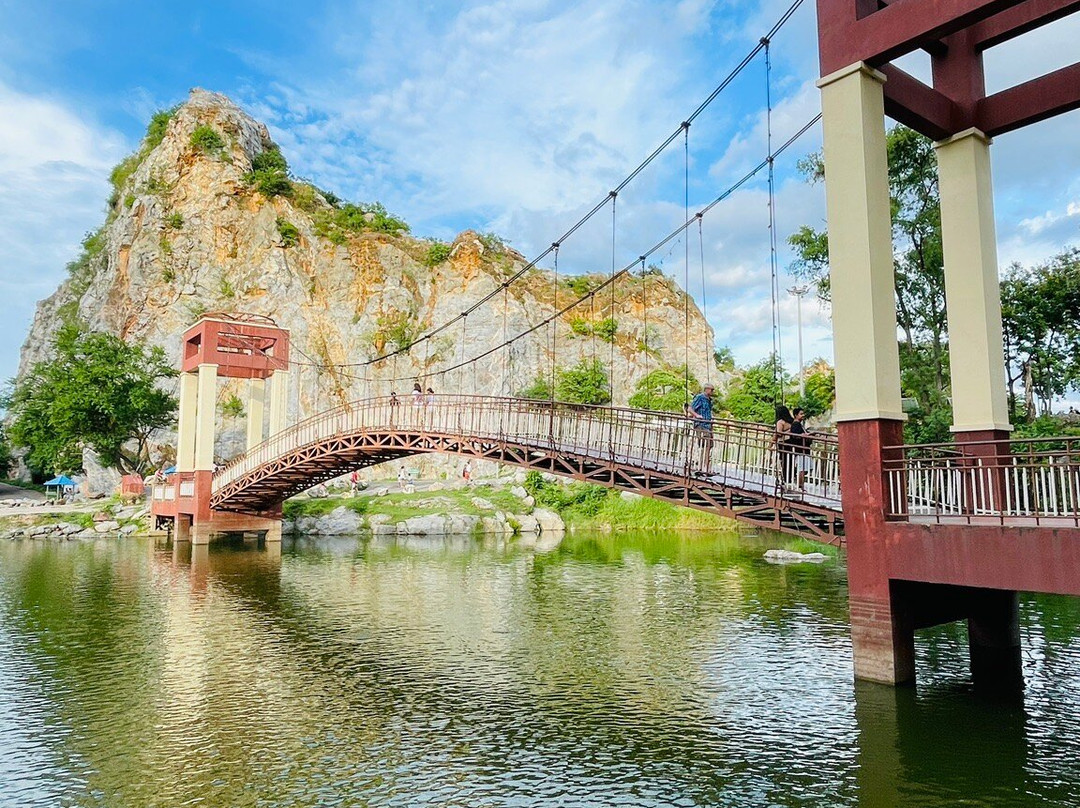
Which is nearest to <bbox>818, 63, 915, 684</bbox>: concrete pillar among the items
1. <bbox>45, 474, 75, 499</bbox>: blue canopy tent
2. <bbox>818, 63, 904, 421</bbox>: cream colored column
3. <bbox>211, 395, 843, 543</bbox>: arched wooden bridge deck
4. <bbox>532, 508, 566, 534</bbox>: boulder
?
<bbox>818, 63, 904, 421</bbox>: cream colored column

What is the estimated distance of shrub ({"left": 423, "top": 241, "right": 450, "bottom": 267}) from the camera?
1879 inches

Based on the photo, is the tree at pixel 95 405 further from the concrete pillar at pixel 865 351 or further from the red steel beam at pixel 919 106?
the red steel beam at pixel 919 106

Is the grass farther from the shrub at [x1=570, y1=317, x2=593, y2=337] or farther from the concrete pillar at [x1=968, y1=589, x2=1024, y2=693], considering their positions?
the concrete pillar at [x1=968, y1=589, x2=1024, y2=693]

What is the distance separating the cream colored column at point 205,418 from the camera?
26.7 meters

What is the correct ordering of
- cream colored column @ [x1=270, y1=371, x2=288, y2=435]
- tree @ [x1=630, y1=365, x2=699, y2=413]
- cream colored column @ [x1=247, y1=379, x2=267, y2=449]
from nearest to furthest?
cream colored column @ [x1=270, y1=371, x2=288, y2=435]
cream colored column @ [x1=247, y1=379, x2=267, y2=449]
tree @ [x1=630, y1=365, x2=699, y2=413]

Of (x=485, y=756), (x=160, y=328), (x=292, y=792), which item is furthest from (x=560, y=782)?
(x=160, y=328)

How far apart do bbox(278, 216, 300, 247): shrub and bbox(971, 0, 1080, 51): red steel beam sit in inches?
1648

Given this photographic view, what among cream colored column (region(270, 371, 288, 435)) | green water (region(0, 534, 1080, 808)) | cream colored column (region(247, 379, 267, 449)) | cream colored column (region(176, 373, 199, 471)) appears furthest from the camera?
cream colored column (region(247, 379, 267, 449))

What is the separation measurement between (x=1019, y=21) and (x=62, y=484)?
138 ft

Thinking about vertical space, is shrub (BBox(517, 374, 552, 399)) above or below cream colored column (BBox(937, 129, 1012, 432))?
above

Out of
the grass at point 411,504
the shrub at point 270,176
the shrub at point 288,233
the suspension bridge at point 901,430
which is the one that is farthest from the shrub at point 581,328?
the suspension bridge at point 901,430

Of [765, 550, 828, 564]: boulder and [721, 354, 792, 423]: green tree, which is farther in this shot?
[721, 354, 792, 423]: green tree

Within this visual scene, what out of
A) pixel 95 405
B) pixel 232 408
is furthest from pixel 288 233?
pixel 95 405

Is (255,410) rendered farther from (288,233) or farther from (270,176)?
(270,176)
